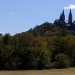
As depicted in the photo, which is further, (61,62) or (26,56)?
(61,62)

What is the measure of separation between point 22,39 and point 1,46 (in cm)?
704

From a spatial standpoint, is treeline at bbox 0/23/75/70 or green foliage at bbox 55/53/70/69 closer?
treeline at bbox 0/23/75/70

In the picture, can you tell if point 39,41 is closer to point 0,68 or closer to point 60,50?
point 60,50

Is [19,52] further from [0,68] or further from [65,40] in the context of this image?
[65,40]

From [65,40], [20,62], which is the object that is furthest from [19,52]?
[65,40]

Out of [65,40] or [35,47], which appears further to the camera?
[65,40]

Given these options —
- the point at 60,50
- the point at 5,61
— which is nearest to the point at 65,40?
the point at 60,50

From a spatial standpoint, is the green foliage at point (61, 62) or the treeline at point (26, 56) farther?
the green foliage at point (61, 62)

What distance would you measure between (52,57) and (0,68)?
21160mm

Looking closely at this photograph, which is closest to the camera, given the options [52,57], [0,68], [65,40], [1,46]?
[0,68]

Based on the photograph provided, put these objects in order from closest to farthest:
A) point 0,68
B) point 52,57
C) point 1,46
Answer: point 0,68, point 1,46, point 52,57

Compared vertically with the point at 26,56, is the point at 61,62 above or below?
below

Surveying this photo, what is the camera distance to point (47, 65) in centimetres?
9725

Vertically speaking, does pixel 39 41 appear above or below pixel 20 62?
above
